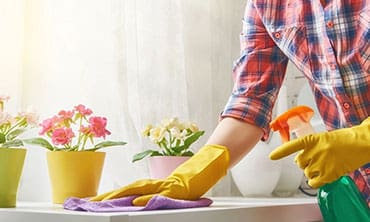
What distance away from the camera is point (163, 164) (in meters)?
1.27

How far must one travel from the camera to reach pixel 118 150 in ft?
4.38

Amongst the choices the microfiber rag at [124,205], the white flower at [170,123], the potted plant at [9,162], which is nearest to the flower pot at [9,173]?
the potted plant at [9,162]

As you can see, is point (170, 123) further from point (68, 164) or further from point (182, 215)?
point (182, 215)

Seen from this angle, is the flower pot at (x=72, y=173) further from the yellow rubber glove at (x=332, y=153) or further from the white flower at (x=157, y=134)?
the yellow rubber glove at (x=332, y=153)

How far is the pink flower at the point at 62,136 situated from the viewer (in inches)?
42.5

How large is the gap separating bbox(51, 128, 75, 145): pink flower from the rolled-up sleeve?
0.94 feet

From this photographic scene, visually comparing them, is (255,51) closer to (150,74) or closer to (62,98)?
(150,74)

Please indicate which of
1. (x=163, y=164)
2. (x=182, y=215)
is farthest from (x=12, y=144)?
(x=163, y=164)

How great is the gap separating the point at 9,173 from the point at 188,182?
27cm

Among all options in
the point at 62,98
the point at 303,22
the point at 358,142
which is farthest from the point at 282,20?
the point at 62,98

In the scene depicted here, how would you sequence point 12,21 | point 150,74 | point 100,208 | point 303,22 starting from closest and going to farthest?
point 100,208, point 303,22, point 12,21, point 150,74

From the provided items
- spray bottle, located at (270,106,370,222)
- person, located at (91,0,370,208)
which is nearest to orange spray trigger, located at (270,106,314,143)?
person, located at (91,0,370,208)

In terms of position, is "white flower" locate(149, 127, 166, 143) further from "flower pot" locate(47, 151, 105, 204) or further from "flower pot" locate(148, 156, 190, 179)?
"flower pot" locate(47, 151, 105, 204)

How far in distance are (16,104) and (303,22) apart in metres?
0.64
